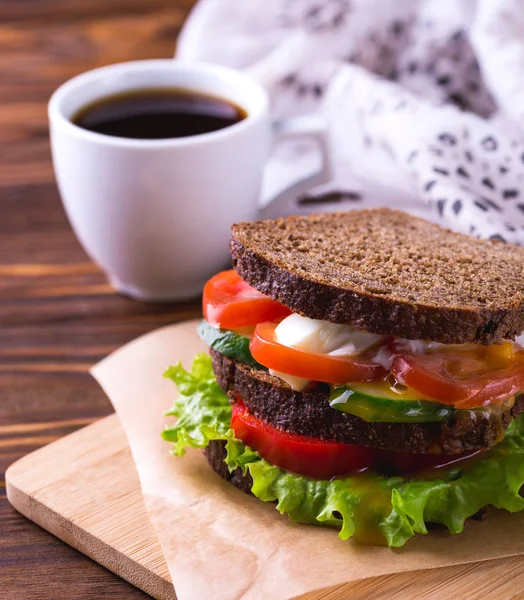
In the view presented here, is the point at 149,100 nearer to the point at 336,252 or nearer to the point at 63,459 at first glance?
the point at 336,252

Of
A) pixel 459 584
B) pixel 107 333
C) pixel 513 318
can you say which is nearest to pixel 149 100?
pixel 107 333

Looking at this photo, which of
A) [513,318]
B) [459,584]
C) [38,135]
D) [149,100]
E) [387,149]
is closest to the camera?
[459,584]

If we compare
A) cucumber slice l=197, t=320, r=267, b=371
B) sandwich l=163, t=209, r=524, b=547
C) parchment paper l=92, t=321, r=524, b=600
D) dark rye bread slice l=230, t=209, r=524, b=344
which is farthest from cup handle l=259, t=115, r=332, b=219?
parchment paper l=92, t=321, r=524, b=600

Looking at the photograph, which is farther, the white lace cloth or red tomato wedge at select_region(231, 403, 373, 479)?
the white lace cloth

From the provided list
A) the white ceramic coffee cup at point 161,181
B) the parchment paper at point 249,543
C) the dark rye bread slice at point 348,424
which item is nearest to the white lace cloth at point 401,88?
the white ceramic coffee cup at point 161,181

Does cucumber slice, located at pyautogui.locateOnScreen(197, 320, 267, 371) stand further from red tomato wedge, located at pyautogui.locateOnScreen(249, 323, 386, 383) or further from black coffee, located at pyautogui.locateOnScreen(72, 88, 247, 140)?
black coffee, located at pyautogui.locateOnScreen(72, 88, 247, 140)

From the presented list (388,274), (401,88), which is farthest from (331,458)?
(401,88)
